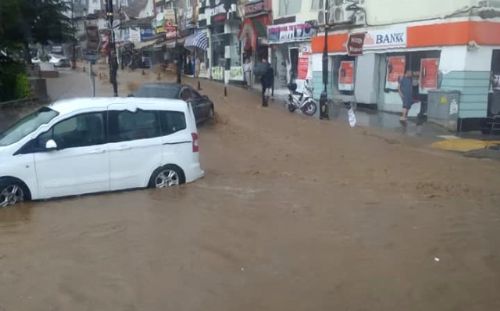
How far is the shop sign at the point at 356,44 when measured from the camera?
74.3ft

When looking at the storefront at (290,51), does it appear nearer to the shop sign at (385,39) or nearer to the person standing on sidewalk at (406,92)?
the shop sign at (385,39)

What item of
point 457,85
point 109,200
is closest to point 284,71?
point 457,85

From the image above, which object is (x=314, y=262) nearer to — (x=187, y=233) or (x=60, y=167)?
(x=187, y=233)

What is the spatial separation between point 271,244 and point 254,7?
27838 millimetres

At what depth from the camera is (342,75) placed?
25.1 meters

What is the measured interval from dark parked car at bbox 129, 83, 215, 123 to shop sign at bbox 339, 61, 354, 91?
311 inches

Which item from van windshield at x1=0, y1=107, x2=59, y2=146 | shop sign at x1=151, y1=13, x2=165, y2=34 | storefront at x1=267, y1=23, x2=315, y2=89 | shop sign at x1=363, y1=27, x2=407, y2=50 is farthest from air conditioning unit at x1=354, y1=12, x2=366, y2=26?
shop sign at x1=151, y1=13, x2=165, y2=34

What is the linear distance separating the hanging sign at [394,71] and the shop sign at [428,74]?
1.03 metres

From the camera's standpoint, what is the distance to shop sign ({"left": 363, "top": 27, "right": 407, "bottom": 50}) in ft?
67.5

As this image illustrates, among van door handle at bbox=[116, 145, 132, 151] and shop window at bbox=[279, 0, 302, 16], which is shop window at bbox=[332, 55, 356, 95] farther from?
van door handle at bbox=[116, 145, 132, 151]

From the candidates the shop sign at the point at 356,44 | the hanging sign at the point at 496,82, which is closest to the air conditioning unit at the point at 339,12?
the shop sign at the point at 356,44

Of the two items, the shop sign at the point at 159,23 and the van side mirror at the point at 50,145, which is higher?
the shop sign at the point at 159,23

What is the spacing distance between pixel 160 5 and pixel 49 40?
92.9ft

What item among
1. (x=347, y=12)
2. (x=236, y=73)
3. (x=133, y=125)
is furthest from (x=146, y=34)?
(x=133, y=125)
